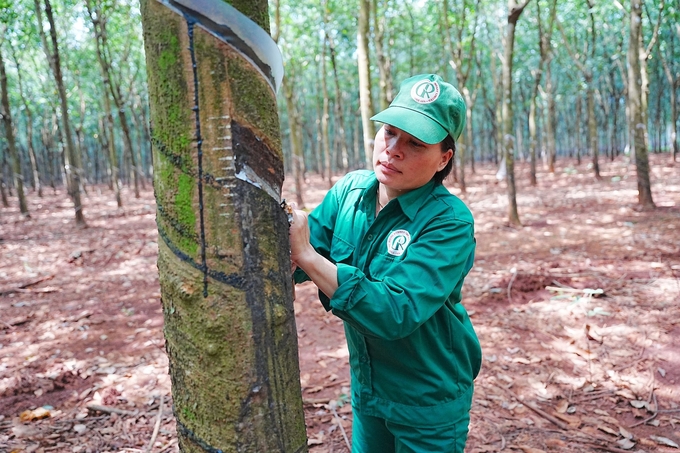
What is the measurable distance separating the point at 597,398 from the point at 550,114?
14.7m

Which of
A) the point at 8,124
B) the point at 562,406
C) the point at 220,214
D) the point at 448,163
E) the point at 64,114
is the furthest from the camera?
the point at 8,124

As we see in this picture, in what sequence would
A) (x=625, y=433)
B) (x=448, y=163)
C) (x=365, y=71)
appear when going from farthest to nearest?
(x=365, y=71)
(x=625, y=433)
(x=448, y=163)

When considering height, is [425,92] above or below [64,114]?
below

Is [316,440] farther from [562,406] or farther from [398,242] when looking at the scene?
[398,242]

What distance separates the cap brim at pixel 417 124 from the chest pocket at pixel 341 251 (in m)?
0.42

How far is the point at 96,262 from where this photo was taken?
7.20 metres

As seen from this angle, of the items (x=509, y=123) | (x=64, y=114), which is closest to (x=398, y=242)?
(x=509, y=123)

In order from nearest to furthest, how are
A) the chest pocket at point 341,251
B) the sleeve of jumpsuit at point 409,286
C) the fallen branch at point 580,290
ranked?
the sleeve of jumpsuit at point 409,286 < the chest pocket at point 341,251 < the fallen branch at point 580,290

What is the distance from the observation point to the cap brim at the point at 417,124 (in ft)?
4.06

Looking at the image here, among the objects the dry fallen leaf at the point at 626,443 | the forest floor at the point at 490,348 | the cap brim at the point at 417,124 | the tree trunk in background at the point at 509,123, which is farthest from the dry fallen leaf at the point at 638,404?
the tree trunk in background at the point at 509,123

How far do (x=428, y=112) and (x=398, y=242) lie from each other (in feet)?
1.22

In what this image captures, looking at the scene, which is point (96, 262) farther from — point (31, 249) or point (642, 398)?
point (642, 398)

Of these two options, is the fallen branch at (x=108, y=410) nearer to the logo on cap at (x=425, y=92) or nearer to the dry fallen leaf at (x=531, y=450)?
the dry fallen leaf at (x=531, y=450)

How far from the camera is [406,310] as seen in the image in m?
1.11
